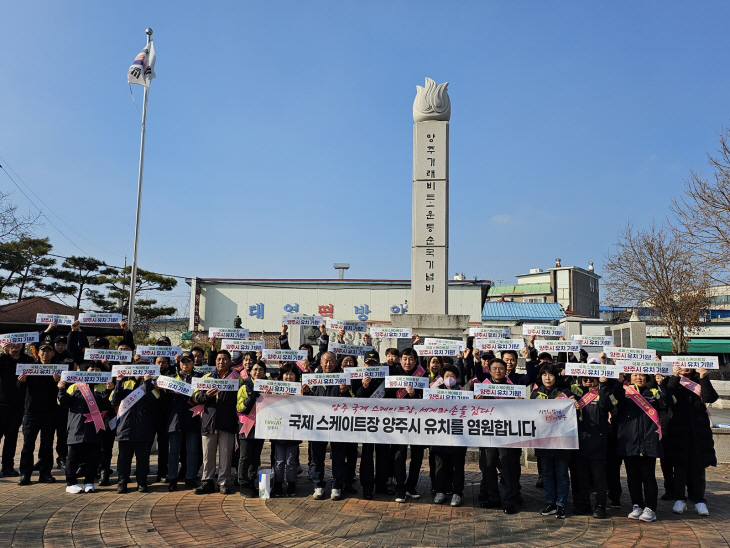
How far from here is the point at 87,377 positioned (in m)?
7.61

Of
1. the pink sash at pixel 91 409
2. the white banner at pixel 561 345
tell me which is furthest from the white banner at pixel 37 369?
the white banner at pixel 561 345

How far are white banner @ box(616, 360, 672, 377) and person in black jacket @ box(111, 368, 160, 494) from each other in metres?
6.04

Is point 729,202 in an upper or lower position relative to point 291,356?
upper

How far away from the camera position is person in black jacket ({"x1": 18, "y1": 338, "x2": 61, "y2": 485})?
7.80 m

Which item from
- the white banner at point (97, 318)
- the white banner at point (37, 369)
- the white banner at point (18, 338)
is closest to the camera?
the white banner at point (37, 369)

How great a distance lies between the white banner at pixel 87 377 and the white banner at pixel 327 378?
Answer: 2783 millimetres

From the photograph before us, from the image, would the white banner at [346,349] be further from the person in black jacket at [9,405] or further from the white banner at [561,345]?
the person in black jacket at [9,405]

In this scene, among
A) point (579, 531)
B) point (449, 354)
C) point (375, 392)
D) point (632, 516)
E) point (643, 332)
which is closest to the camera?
point (579, 531)

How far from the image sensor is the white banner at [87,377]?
7.46 metres

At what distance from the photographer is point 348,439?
7.07 meters

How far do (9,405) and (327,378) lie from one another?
4.76 meters

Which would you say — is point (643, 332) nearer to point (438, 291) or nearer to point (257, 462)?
point (438, 291)

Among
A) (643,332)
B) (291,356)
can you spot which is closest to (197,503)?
(291,356)

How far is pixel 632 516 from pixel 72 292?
124ft
